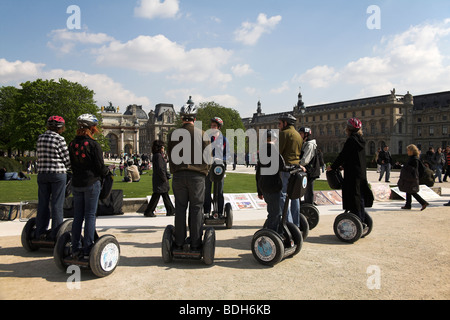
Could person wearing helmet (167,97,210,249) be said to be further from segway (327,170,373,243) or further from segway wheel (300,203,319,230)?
segway wheel (300,203,319,230)

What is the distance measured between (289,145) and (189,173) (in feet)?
6.44

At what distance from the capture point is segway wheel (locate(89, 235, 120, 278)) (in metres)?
4.64

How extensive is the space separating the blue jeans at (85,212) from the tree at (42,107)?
38982 millimetres

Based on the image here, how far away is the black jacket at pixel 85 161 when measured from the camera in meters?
4.84

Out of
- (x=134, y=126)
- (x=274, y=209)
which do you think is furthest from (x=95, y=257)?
(x=134, y=126)

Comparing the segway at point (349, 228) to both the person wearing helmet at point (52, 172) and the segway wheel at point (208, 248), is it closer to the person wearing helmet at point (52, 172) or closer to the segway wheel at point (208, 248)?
the segway wheel at point (208, 248)

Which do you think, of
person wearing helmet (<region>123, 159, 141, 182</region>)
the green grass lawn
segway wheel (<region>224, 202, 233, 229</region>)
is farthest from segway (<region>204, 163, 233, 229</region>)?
person wearing helmet (<region>123, 159, 141, 182</region>)

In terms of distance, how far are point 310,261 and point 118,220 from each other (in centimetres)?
570

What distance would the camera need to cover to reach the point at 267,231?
5285mm

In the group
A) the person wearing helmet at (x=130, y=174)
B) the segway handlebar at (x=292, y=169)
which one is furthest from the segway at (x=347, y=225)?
the person wearing helmet at (x=130, y=174)

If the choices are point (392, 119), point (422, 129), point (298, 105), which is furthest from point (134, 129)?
point (422, 129)

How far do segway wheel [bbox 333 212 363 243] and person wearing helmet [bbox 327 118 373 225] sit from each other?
253mm
